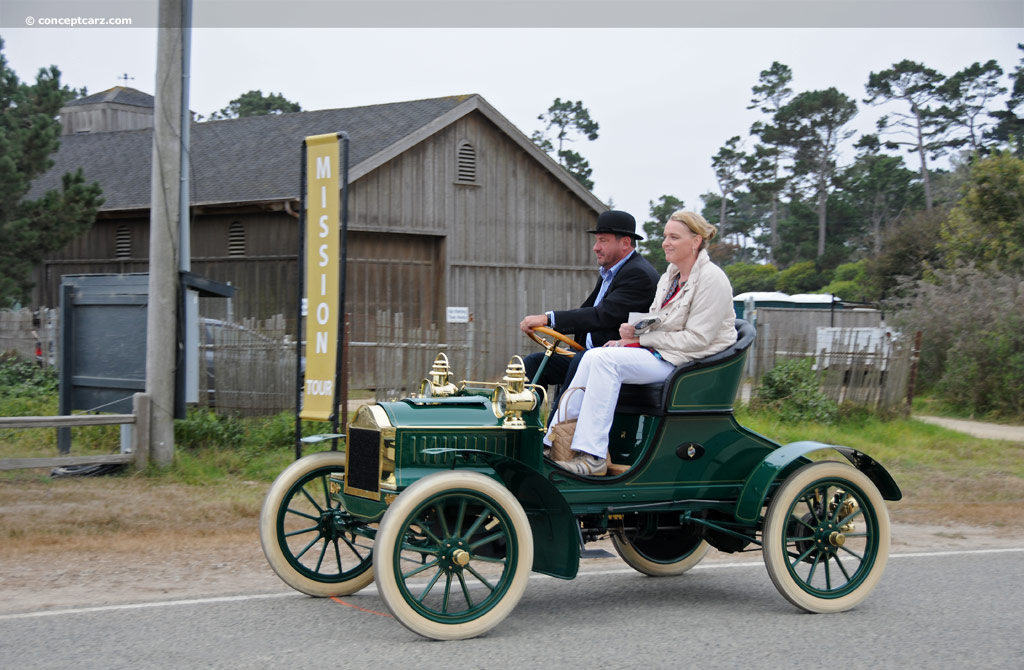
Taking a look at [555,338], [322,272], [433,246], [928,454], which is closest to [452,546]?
[555,338]

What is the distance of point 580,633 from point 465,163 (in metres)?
20.5

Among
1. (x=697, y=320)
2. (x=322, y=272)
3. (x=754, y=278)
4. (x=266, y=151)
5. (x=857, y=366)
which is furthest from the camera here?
(x=754, y=278)

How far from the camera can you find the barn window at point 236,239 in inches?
928

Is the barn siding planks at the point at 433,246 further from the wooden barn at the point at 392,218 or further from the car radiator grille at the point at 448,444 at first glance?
the car radiator grille at the point at 448,444

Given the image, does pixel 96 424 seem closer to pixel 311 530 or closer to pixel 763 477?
pixel 311 530

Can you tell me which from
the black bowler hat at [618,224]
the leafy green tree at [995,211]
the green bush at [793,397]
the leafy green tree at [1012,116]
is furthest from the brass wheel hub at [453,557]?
the leafy green tree at [1012,116]

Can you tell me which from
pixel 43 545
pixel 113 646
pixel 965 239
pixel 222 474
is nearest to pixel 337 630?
pixel 113 646

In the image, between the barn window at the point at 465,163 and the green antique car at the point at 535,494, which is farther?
the barn window at the point at 465,163

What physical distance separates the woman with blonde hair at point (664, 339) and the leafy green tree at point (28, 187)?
1461 cm

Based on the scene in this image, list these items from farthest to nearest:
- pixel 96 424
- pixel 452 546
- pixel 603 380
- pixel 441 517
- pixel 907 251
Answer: pixel 907 251
pixel 96 424
pixel 603 380
pixel 452 546
pixel 441 517

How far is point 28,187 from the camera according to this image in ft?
60.3

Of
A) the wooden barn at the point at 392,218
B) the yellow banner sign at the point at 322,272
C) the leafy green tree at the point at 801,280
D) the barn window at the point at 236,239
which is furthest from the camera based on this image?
the leafy green tree at the point at 801,280

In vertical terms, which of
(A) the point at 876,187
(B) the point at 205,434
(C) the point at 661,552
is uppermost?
(A) the point at 876,187

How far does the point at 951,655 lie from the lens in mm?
5188
